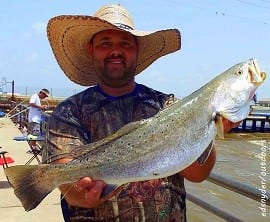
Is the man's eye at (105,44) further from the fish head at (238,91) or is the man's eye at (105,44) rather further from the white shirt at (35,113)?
the white shirt at (35,113)

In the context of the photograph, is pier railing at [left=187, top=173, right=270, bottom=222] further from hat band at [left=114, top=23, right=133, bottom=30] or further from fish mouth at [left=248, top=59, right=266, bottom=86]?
hat band at [left=114, top=23, right=133, bottom=30]

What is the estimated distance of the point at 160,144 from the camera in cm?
237

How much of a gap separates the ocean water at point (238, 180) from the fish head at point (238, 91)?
3.80 ft

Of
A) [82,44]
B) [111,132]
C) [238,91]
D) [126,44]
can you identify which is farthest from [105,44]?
[238,91]

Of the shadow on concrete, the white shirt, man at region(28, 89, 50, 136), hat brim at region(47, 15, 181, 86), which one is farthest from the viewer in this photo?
the white shirt

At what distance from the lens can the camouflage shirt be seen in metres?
2.68

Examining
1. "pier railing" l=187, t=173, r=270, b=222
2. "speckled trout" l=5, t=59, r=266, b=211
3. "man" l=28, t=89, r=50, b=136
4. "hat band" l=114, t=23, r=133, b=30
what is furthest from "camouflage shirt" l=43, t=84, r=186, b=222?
"man" l=28, t=89, r=50, b=136

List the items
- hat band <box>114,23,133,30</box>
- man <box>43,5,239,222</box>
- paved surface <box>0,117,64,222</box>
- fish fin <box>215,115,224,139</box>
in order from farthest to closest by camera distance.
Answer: paved surface <box>0,117,64,222</box>
hat band <box>114,23,133,30</box>
man <box>43,5,239,222</box>
fish fin <box>215,115,224,139</box>

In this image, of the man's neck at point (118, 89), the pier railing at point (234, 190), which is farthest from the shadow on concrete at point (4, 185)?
the man's neck at point (118, 89)

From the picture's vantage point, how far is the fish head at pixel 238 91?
233 cm

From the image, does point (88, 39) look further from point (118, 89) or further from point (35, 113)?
point (35, 113)

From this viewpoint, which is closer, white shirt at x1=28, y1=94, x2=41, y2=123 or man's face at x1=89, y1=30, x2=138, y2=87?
man's face at x1=89, y1=30, x2=138, y2=87

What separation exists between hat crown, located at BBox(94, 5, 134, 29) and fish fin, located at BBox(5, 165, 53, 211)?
3.23 ft

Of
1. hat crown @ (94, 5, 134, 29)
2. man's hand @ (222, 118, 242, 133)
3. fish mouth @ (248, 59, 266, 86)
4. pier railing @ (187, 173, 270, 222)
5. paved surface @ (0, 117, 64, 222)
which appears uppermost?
hat crown @ (94, 5, 134, 29)
